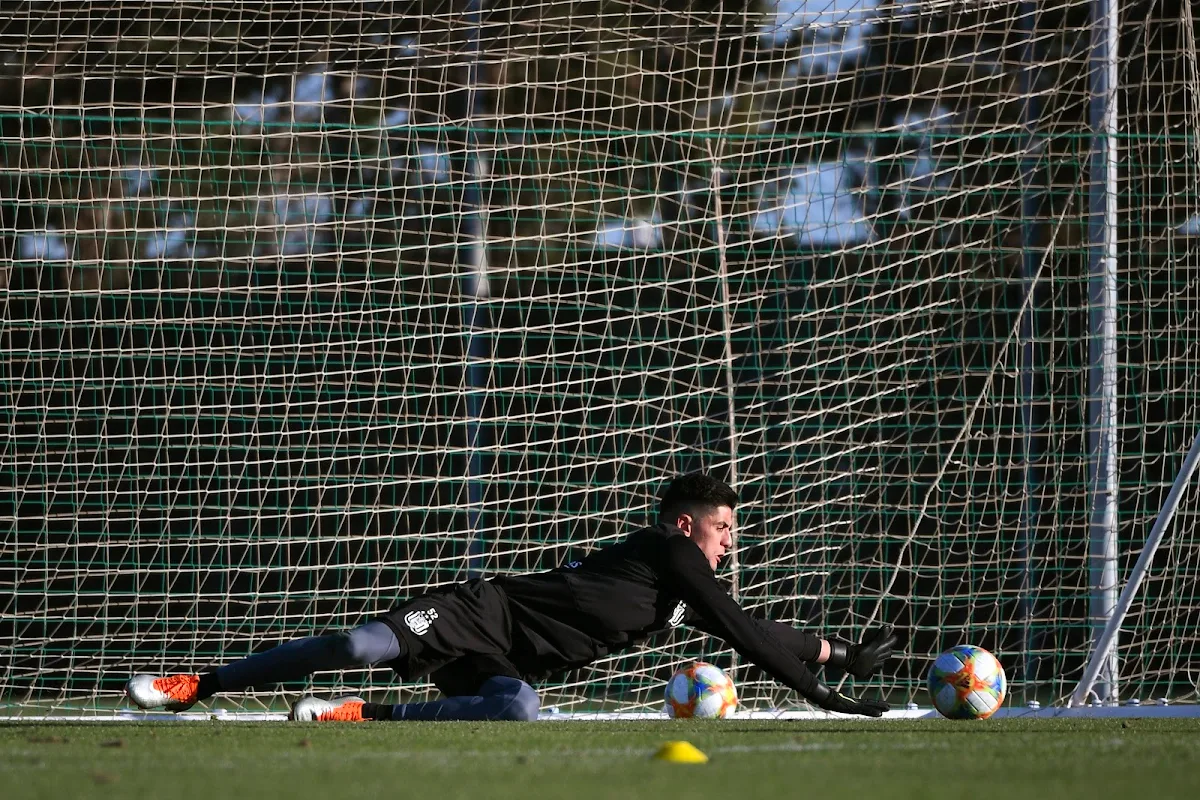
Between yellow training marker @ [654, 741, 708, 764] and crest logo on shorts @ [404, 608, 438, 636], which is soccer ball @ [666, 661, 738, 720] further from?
yellow training marker @ [654, 741, 708, 764]

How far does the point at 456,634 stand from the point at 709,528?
1014 mm

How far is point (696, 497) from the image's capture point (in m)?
5.51

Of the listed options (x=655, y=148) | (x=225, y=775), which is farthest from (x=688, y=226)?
(x=225, y=775)

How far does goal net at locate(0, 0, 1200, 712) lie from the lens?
6.82 m

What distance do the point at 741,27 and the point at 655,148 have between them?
0.69 m

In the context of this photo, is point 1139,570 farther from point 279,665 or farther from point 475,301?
point 279,665

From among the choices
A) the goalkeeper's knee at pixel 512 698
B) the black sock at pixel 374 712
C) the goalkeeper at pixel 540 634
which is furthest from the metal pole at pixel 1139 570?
the black sock at pixel 374 712

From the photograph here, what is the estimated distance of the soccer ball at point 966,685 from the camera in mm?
5219

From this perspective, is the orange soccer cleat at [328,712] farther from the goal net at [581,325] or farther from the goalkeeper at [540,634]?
the goal net at [581,325]

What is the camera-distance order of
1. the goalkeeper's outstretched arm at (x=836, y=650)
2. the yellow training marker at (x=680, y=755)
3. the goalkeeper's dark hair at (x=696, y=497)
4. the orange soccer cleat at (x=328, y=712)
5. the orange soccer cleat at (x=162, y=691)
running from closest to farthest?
the yellow training marker at (x=680, y=755), the orange soccer cleat at (x=162, y=691), the orange soccer cleat at (x=328, y=712), the goalkeeper's dark hair at (x=696, y=497), the goalkeeper's outstretched arm at (x=836, y=650)

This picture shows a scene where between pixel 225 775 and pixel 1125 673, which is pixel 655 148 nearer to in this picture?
pixel 1125 673

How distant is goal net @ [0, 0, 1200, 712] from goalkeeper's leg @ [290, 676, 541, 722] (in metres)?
1.44

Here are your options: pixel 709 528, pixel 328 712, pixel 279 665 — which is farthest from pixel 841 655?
pixel 279 665

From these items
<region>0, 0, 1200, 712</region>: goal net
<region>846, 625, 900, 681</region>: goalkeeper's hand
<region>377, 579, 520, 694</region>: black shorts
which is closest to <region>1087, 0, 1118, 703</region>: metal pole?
<region>0, 0, 1200, 712</region>: goal net
